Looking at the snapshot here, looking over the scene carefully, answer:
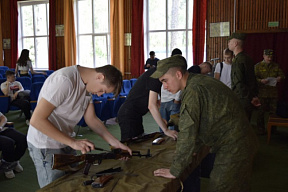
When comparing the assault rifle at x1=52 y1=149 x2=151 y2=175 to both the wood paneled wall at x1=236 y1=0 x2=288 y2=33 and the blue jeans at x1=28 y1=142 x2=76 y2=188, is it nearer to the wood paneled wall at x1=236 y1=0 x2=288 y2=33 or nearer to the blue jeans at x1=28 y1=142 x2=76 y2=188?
the blue jeans at x1=28 y1=142 x2=76 y2=188

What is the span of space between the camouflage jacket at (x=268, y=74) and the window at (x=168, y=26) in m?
3.73

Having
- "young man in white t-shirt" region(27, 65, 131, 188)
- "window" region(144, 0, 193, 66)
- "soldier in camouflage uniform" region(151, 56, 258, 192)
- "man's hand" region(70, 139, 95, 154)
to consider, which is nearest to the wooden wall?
"window" region(144, 0, 193, 66)

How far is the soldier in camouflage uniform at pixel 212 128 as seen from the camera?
1.63 m

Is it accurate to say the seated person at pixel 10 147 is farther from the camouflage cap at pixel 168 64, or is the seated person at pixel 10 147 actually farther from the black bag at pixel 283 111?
the black bag at pixel 283 111

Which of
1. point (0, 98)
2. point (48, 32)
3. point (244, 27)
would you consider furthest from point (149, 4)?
point (0, 98)

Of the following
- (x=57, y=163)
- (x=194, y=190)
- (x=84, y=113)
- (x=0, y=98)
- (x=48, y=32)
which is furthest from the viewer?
(x=48, y=32)

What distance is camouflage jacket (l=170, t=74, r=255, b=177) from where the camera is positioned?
1.62m

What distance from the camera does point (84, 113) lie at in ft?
6.70

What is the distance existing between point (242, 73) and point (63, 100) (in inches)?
102

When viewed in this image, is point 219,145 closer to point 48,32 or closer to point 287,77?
point 287,77

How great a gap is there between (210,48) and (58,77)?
24.9ft

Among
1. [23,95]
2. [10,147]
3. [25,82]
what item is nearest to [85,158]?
[10,147]

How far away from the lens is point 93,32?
446 inches

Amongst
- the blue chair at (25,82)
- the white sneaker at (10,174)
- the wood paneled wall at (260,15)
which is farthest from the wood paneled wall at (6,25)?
the white sneaker at (10,174)
